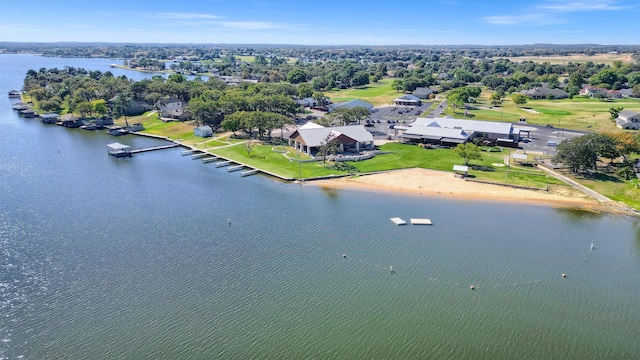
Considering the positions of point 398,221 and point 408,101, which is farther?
point 408,101

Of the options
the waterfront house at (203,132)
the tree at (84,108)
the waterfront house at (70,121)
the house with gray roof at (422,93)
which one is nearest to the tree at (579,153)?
the waterfront house at (203,132)

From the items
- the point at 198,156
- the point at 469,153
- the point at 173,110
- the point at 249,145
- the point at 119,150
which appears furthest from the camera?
the point at 173,110

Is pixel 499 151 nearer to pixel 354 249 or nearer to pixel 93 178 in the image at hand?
pixel 354 249

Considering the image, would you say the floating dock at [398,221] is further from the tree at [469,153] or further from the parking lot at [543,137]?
the parking lot at [543,137]

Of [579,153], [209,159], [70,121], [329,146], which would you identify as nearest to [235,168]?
[209,159]

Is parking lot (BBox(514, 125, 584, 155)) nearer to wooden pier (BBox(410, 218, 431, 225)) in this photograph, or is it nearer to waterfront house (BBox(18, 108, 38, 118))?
wooden pier (BBox(410, 218, 431, 225))

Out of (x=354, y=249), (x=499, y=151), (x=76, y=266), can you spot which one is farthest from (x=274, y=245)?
(x=499, y=151)

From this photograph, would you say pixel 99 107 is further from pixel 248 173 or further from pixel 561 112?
pixel 561 112
